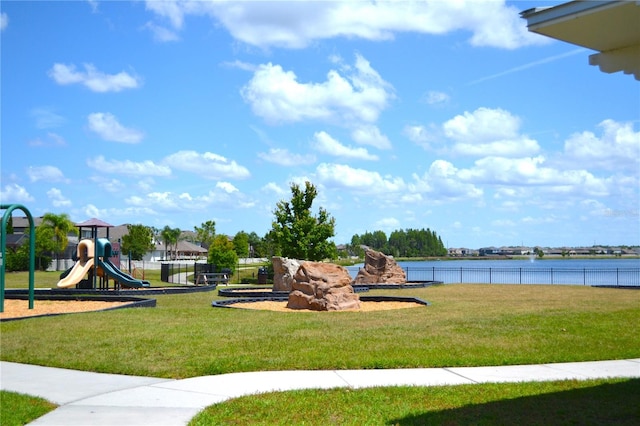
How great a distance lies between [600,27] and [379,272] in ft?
92.4

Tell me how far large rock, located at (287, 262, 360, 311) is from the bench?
17.4 m

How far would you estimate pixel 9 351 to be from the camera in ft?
36.6

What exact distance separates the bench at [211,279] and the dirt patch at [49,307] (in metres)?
14.7

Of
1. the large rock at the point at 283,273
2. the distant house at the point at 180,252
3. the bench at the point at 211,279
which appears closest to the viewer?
the large rock at the point at 283,273

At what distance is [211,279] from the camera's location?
3650 centimetres

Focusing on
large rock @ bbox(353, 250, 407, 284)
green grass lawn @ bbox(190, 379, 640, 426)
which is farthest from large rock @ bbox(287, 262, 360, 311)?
large rock @ bbox(353, 250, 407, 284)

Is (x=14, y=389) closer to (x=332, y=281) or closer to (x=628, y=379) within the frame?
(x=628, y=379)

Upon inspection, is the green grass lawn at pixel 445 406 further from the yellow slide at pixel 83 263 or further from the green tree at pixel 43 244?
the green tree at pixel 43 244

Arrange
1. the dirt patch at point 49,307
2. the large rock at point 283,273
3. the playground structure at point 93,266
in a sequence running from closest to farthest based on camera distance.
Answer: the dirt patch at point 49,307, the large rock at point 283,273, the playground structure at point 93,266

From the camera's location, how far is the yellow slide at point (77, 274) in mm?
26797

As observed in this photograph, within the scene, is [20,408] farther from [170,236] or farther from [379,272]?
[170,236]

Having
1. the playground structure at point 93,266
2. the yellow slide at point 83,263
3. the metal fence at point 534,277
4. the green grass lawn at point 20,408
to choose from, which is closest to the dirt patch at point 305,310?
the playground structure at point 93,266

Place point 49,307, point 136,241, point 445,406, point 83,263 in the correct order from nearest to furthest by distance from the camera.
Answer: point 445,406
point 49,307
point 83,263
point 136,241

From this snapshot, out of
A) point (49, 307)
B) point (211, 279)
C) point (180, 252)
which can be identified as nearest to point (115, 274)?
point (49, 307)
